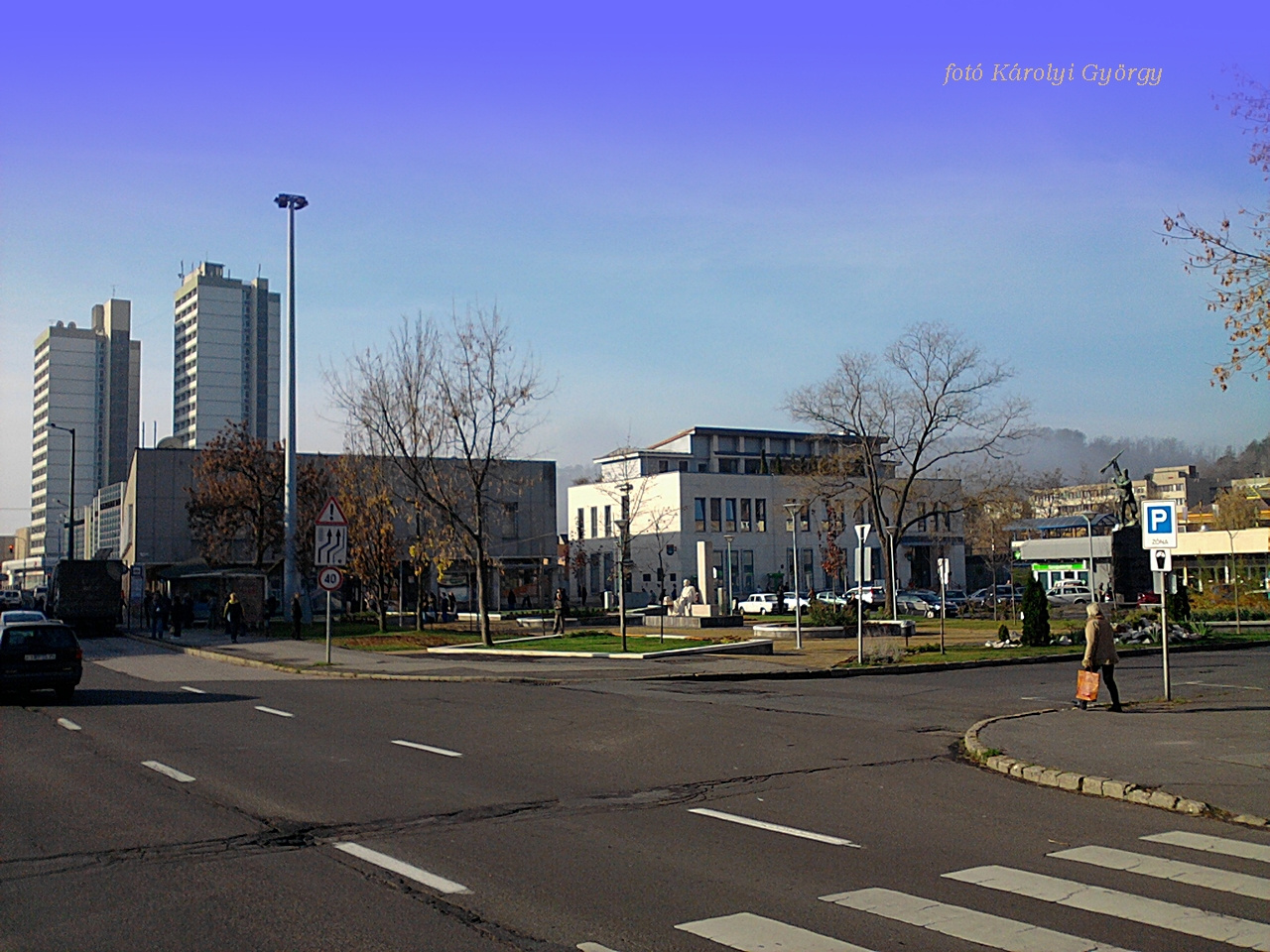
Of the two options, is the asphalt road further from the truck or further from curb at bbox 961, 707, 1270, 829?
the truck

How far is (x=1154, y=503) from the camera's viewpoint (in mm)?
17734

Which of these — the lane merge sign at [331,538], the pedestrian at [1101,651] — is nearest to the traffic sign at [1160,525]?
the pedestrian at [1101,651]

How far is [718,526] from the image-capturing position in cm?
9362

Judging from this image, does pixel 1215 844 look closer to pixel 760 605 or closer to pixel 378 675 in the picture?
pixel 378 675

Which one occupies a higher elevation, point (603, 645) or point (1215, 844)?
point (1215, 844)

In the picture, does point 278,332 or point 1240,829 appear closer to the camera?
point 1240,829

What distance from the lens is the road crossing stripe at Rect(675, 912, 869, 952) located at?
19.2ft

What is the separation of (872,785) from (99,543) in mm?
126007

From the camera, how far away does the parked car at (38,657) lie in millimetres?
19547

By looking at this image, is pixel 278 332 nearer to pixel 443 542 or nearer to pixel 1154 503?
pixel 443 542

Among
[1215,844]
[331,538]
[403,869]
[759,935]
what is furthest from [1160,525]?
[331,538]

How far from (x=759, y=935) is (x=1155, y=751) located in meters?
8.38

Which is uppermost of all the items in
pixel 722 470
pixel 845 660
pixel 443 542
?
pixel 722 470

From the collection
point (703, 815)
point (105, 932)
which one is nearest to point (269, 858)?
point (105, 932)
